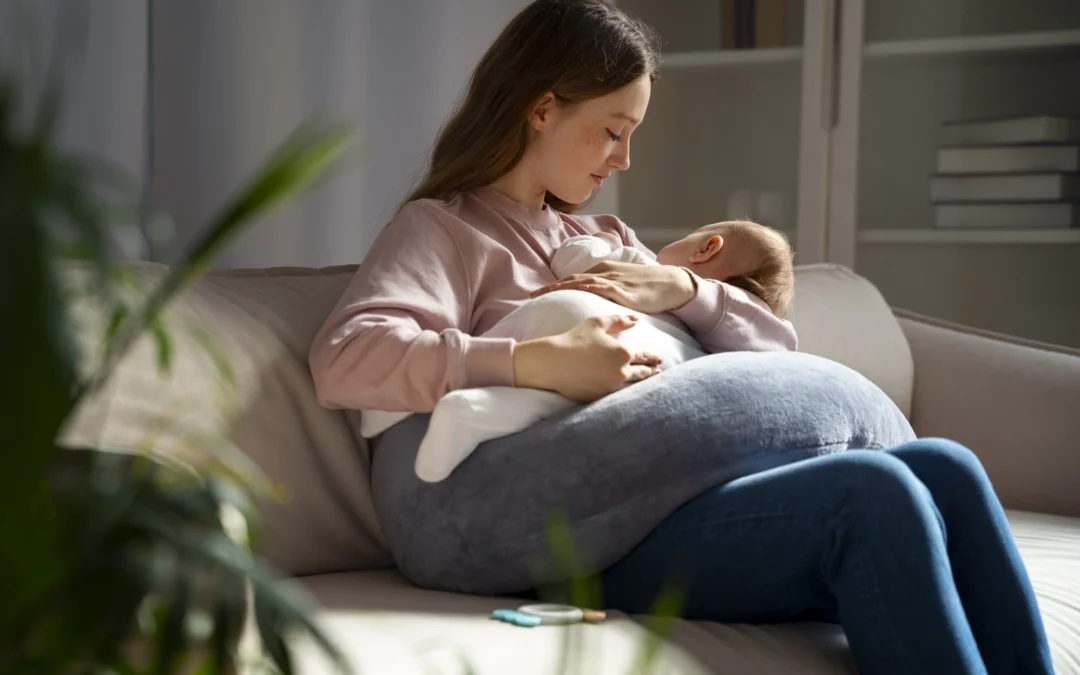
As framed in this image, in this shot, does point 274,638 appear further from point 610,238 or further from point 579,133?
point 610,238

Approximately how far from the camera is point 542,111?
160cm

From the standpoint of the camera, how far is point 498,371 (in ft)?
4.13

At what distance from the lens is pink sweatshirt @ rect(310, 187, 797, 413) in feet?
4.16

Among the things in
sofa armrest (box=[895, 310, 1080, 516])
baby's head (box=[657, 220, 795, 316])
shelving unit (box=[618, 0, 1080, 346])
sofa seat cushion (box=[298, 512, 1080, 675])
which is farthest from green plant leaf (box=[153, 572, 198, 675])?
shelving unit (box=[618, 0, 1080, 346])

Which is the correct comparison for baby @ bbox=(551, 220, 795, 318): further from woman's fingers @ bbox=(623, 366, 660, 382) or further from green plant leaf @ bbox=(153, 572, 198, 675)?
green plant leaf @ bbox=(153, 572, 198, 675)

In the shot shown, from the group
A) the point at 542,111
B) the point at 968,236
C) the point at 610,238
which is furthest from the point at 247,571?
the point at 968,236

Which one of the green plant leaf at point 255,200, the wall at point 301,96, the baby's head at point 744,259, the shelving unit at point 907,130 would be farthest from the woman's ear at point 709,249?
the green plant leaf at point 255,200

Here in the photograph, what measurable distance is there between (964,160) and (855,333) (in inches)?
36.6

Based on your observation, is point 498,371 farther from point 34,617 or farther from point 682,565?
point 34,617

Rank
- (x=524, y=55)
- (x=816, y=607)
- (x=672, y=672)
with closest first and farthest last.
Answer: (x=672, y=672) < (x=816, y=607) < (x=524, y=55)

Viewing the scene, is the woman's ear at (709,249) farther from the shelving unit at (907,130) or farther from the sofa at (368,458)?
the shelving unit at (907,130)

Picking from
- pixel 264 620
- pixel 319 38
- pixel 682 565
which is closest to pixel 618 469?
pixel 682 565

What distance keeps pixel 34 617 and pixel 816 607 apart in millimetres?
1044

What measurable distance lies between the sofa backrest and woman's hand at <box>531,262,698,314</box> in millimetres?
301
